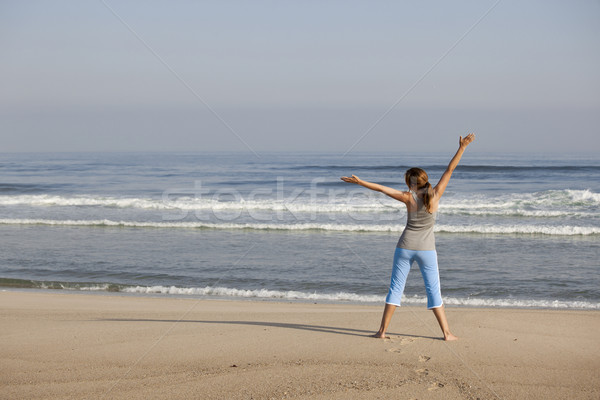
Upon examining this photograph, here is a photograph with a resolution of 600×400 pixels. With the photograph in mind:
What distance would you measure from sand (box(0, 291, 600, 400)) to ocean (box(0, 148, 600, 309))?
1.66m

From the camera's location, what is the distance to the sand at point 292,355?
3.66 meters

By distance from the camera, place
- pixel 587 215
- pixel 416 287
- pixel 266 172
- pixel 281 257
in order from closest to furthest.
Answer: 1. pixel 416 287
2. pixel 281 257
3. pixel 587 215
4. pixel 266 172

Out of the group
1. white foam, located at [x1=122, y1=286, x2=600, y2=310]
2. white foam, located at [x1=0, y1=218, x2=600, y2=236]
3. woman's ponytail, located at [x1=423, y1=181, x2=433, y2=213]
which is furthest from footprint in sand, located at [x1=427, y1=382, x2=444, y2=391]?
white foam, located at [x1=0, y1=218, x2=600, y2=236]

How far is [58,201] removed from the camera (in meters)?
21.0

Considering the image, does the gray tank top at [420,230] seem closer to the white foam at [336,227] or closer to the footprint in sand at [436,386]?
the footprint in sand at [436,386]

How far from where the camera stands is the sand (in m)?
3.66

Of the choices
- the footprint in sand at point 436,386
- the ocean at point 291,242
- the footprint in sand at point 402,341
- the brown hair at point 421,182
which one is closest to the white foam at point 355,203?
the ocean at point 291,242

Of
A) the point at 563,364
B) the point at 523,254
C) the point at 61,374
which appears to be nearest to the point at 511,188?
the point at 523,254

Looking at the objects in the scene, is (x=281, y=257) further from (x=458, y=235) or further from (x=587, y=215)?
(x=587, y=215)

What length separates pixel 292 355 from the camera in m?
4.36

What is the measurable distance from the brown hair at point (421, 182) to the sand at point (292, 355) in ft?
4.28

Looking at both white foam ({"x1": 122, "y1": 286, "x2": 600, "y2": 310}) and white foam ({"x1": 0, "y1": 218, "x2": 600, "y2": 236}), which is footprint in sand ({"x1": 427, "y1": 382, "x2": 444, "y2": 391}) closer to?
white foam ({"x1": 122, "y1": 286, "x2": 600, "y2": 310})

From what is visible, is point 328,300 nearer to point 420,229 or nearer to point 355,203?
point 420,229

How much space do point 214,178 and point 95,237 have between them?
18.6 metres
